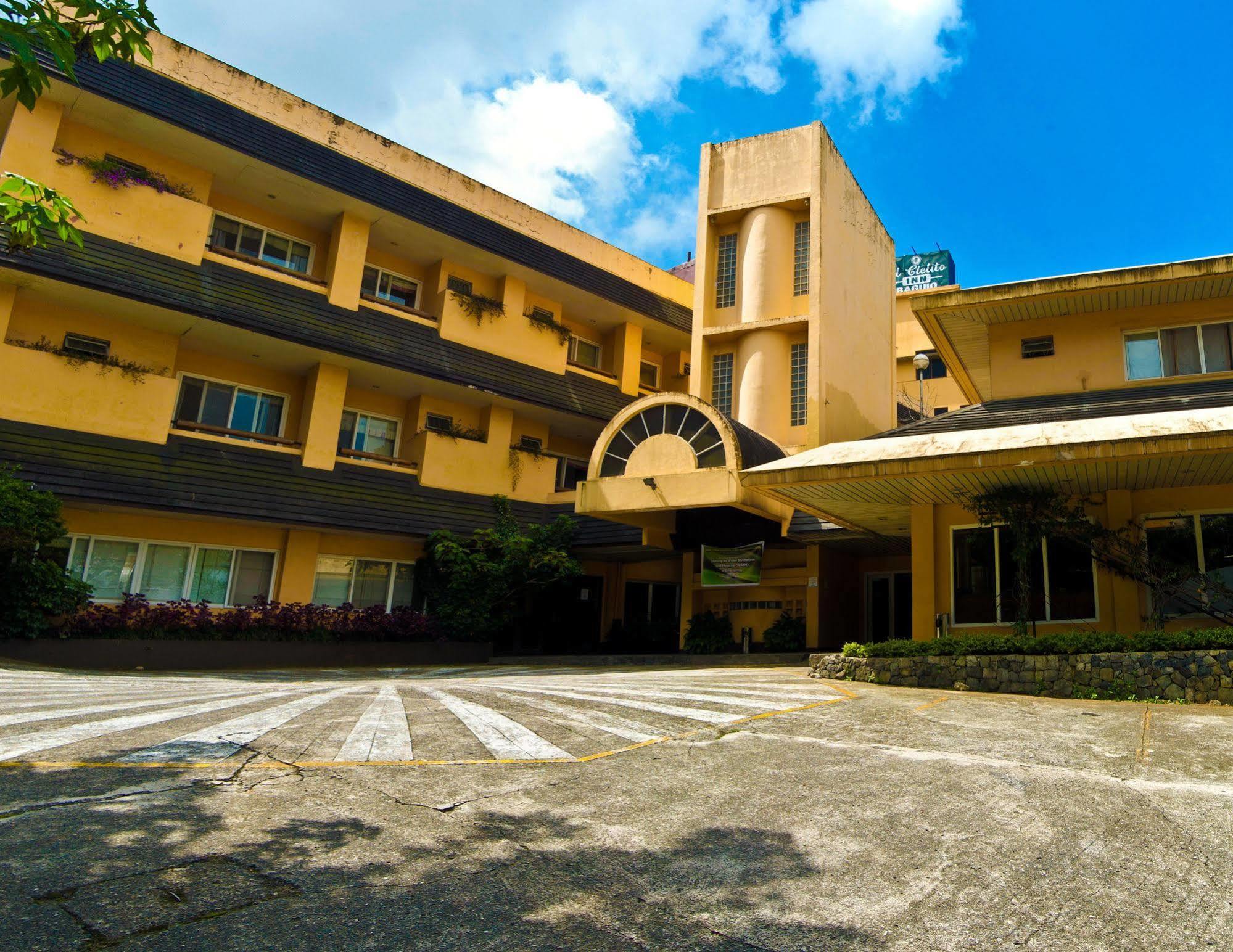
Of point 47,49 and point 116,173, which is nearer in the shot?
point 47,49

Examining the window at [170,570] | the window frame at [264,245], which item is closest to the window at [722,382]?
the window frame at [264,245]

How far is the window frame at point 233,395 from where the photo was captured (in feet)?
66.3

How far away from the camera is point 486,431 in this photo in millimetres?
24734

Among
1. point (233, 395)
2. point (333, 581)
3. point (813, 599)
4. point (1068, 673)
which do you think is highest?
point (233, 395)

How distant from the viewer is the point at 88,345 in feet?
62.5

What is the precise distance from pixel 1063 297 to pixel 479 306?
601 inches

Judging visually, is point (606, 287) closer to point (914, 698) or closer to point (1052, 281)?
point (1052, 281)

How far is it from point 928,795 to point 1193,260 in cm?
1398

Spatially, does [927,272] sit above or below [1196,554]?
above

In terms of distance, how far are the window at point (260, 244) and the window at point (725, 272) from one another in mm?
11650

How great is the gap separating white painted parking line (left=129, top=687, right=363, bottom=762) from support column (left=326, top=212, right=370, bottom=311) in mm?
14808

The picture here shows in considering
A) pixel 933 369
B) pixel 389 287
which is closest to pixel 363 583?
pixel 389 287

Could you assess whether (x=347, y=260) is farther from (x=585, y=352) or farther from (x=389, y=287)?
(x=585, y=352)

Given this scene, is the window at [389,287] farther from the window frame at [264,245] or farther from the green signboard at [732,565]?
the green signboard at [732,565]
